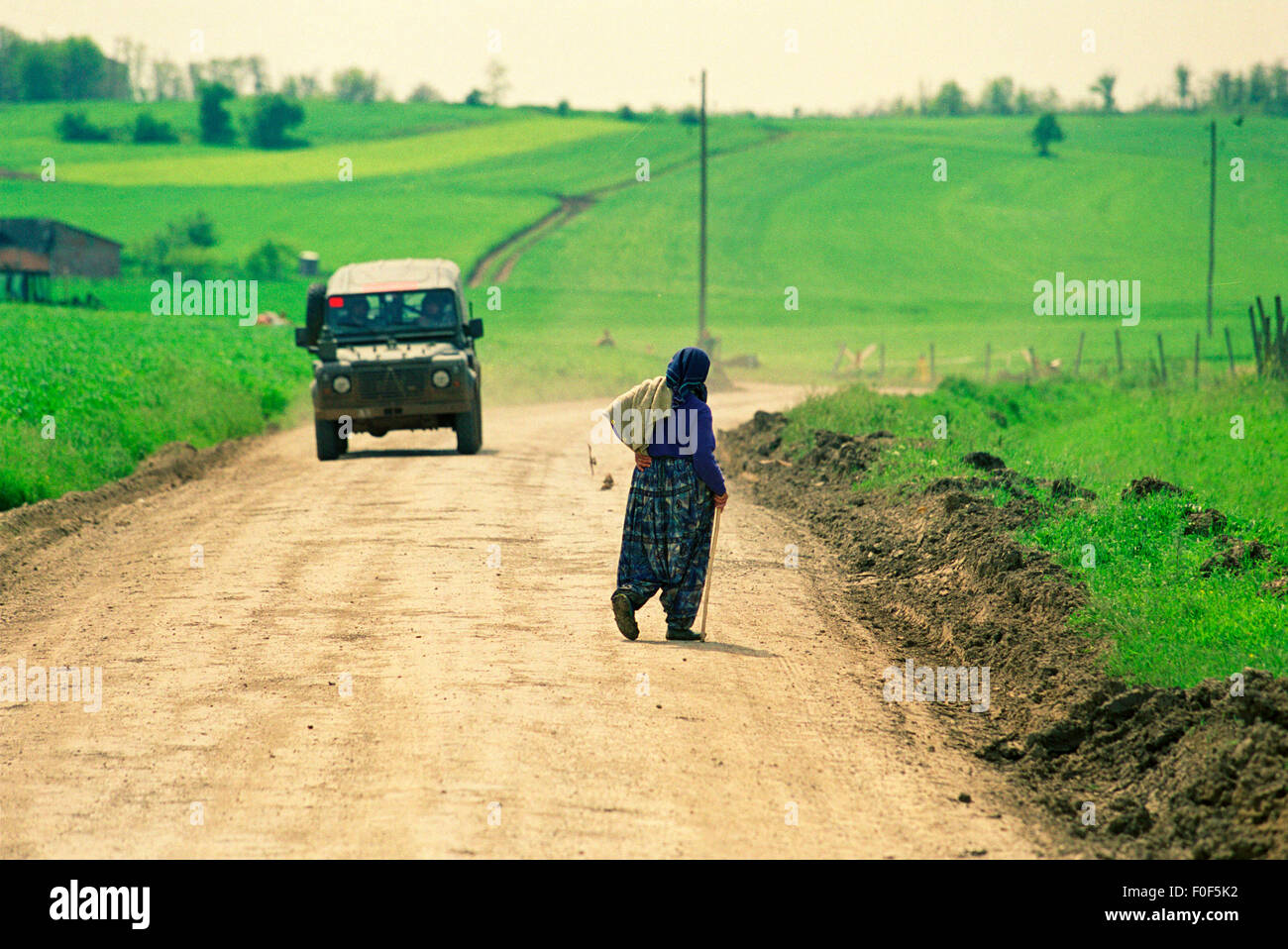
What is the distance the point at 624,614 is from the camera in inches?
345

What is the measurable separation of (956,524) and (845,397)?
10526mm

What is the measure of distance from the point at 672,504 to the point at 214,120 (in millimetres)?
137749

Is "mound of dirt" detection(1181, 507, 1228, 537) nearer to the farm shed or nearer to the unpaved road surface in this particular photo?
the unpaved road surface

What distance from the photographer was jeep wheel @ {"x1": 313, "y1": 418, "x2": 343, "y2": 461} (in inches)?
734

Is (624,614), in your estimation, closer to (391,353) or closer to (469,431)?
(469,431)

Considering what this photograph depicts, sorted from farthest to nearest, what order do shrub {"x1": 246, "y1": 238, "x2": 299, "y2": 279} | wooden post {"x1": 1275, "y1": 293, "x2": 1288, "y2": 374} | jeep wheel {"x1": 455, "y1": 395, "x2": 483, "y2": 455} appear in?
shrub {"x1": 246, "y1": 238, "x2": 299, "y2": 279} → wooden post {"x1": 1275, "y1": 293, "x2": 1288, "y2": 374} → jeep wheel {"x1": 455, "y1": 395, "x2": 483, "y2": 455}

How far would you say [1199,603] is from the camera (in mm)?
8445

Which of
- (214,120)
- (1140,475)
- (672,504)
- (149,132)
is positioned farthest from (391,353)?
(214,120)

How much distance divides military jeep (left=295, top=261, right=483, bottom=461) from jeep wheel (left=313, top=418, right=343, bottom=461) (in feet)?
0.05

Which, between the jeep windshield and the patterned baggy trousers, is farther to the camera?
the jeep windshield

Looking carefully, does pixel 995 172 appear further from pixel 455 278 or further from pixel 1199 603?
pixel 1199 603

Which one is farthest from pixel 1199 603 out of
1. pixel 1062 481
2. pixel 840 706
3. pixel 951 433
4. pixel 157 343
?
pixel 157 343

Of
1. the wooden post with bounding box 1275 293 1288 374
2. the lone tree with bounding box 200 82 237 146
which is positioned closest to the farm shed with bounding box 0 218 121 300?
the wooden post with bounding box 1275 293 1288 374

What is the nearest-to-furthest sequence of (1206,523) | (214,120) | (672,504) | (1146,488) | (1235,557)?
(672,504) < (1235,557) < (1206,523) < (1146,488) < (214,120)
